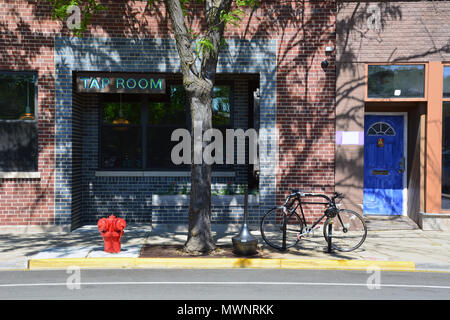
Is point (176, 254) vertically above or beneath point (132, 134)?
beneath

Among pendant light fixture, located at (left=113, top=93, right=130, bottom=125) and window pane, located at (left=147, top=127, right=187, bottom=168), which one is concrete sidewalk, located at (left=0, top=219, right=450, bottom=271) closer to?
window pane, located at (left=147, top=127, right=187, bottom=168)

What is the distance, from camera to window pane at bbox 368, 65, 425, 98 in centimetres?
1155

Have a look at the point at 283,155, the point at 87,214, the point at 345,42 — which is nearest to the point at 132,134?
the point at 87,214

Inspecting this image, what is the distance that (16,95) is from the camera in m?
11.4

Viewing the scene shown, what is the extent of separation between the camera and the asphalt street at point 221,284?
6.34m

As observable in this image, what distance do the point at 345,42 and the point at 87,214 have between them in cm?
770

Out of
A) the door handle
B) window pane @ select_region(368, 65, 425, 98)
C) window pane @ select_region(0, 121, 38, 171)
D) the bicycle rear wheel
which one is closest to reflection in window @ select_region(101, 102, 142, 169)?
window pane @ select_region(0, 121, 38, 171)

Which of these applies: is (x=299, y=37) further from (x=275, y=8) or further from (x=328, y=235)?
(x=328, y=235)

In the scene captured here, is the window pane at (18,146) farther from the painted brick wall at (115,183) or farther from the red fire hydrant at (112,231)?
the red fire hydrant at (112,231)

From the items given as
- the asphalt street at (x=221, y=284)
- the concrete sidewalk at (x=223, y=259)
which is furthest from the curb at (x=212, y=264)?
the asphalt street at (x=221, y=284)

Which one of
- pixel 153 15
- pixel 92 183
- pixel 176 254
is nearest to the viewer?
pixel 176 254

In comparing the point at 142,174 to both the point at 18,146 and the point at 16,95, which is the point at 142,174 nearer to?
the point at 18,146

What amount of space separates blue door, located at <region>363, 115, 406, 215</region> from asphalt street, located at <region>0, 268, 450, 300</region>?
4.61 m
